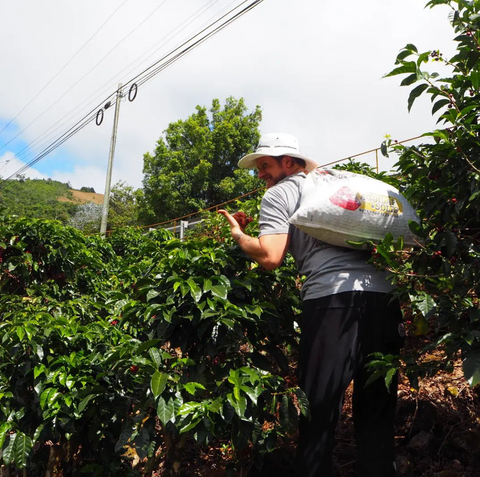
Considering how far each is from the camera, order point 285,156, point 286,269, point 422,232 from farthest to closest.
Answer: point 286,269
point 285,156
point 422,232

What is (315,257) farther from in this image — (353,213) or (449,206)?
(449,206)

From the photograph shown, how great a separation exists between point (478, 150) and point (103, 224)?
1820 cm

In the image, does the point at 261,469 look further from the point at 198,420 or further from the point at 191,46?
the point at 191,46

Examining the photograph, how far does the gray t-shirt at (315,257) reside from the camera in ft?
6.94

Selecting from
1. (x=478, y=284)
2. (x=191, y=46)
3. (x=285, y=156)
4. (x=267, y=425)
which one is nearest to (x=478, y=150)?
(x=478, y=284)

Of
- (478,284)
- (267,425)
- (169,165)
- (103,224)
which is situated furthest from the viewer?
(169,165)

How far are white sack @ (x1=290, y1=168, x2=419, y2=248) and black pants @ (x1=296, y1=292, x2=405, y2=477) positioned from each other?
0.84ft

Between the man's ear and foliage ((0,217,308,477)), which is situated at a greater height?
the man's ear

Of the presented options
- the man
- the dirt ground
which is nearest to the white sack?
the man

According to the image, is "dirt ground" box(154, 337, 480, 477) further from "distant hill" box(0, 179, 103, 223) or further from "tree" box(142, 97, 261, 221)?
"tree" box(142, 97, 261, 221)

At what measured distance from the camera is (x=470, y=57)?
5.97 ft

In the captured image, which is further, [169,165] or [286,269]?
[169,165]

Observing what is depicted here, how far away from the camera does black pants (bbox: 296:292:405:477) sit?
80.7 inches

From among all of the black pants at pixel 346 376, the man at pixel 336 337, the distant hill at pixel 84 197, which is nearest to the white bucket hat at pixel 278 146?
the man at pixel 336 337
